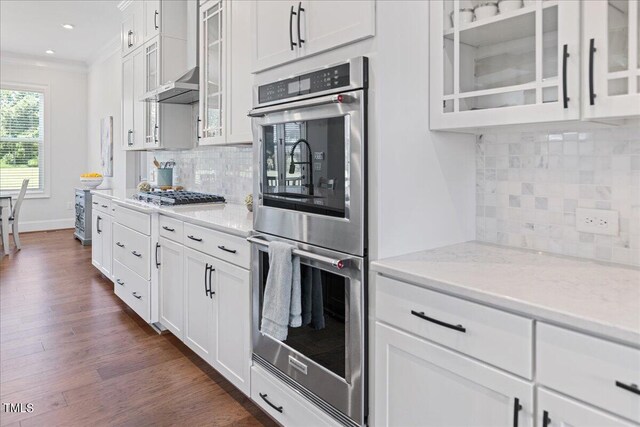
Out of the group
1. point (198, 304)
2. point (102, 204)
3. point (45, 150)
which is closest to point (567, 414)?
point (198, 304)

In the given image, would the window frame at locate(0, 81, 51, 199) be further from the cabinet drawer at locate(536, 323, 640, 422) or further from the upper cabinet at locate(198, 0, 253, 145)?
the cabinet drawer at locate(536, 323, 640, 422)

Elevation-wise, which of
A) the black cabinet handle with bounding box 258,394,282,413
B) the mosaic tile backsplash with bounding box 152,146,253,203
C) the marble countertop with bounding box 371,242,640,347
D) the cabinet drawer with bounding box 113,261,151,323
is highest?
the mosaic tile backsplash with bounding box 152,146,253,203

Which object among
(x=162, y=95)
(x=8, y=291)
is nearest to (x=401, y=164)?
(x=162, y=95)

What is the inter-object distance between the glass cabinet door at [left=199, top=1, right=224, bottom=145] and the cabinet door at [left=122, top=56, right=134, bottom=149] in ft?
5.45

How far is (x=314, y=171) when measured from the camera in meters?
1.70

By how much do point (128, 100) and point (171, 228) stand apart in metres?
2.46

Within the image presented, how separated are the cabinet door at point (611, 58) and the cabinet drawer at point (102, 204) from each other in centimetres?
396

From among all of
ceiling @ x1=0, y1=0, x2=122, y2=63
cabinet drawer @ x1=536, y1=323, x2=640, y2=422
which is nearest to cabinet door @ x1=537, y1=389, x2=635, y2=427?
cabinet drawer @ x1=536, y1=323, x2=640, y2=422

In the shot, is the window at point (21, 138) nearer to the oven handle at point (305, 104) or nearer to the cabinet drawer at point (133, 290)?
the cabinet drawer at point (133, 290)

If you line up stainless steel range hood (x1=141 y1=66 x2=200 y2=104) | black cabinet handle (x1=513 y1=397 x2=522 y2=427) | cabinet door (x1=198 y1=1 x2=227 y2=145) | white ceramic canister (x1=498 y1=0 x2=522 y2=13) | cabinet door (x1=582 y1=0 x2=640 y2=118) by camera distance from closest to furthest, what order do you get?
1. black cabinet handle (x1=513 y1=397 x2=522 y2=427)
2. cabinet door (x1=582 y1=0 x2=640 y2=118)
3. white ceramic canister (x1=498 y1=0 x2=522 y2=13)
4. cabinet door (x1=198 y1=1 x2=227 y2=145)
5. stainless steel range hood (x1=141 y1=66 x2=200 y2=104)

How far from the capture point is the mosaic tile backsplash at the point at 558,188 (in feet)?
4.65

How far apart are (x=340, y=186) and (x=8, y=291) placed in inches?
162

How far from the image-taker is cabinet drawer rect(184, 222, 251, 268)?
2.07 metres

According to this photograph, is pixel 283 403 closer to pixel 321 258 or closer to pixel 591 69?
pixel 321 258
